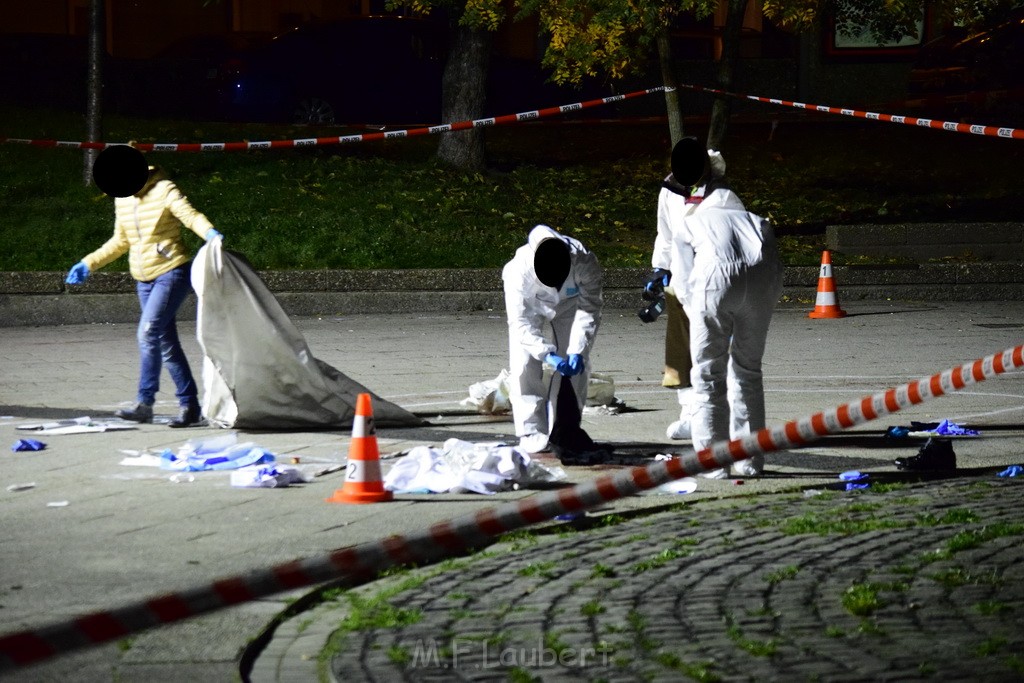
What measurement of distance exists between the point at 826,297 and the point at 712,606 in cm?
935

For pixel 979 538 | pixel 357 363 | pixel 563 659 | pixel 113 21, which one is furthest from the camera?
pixel 113 21

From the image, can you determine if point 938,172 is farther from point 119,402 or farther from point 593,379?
point 119,402

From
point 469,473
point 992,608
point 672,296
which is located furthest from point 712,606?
point 672,296

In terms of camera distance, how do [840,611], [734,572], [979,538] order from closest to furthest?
[840,611] < [734,572] < [979,538]

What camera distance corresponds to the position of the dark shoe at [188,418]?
9188 mm

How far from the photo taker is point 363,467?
6988 mm

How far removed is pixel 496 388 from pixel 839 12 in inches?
346

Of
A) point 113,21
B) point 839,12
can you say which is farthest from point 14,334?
point 113,21

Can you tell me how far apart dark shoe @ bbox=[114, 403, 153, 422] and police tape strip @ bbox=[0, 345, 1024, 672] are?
12.3 feet

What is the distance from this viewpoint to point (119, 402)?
998 centimetres

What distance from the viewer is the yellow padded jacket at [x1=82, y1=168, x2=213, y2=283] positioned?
366 inches

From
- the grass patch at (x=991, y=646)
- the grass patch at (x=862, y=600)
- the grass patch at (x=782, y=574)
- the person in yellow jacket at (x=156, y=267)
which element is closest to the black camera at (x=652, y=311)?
the person in yellow jacket at (x=156, y=267)

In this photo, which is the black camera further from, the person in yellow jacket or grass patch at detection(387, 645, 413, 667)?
grass patch at detection(387, 645, 413, 667)

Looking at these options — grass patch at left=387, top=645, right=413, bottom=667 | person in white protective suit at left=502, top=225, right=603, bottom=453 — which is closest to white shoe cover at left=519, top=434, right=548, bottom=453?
person in white protective suit at left=502, top=225, right=603, bottom=453
